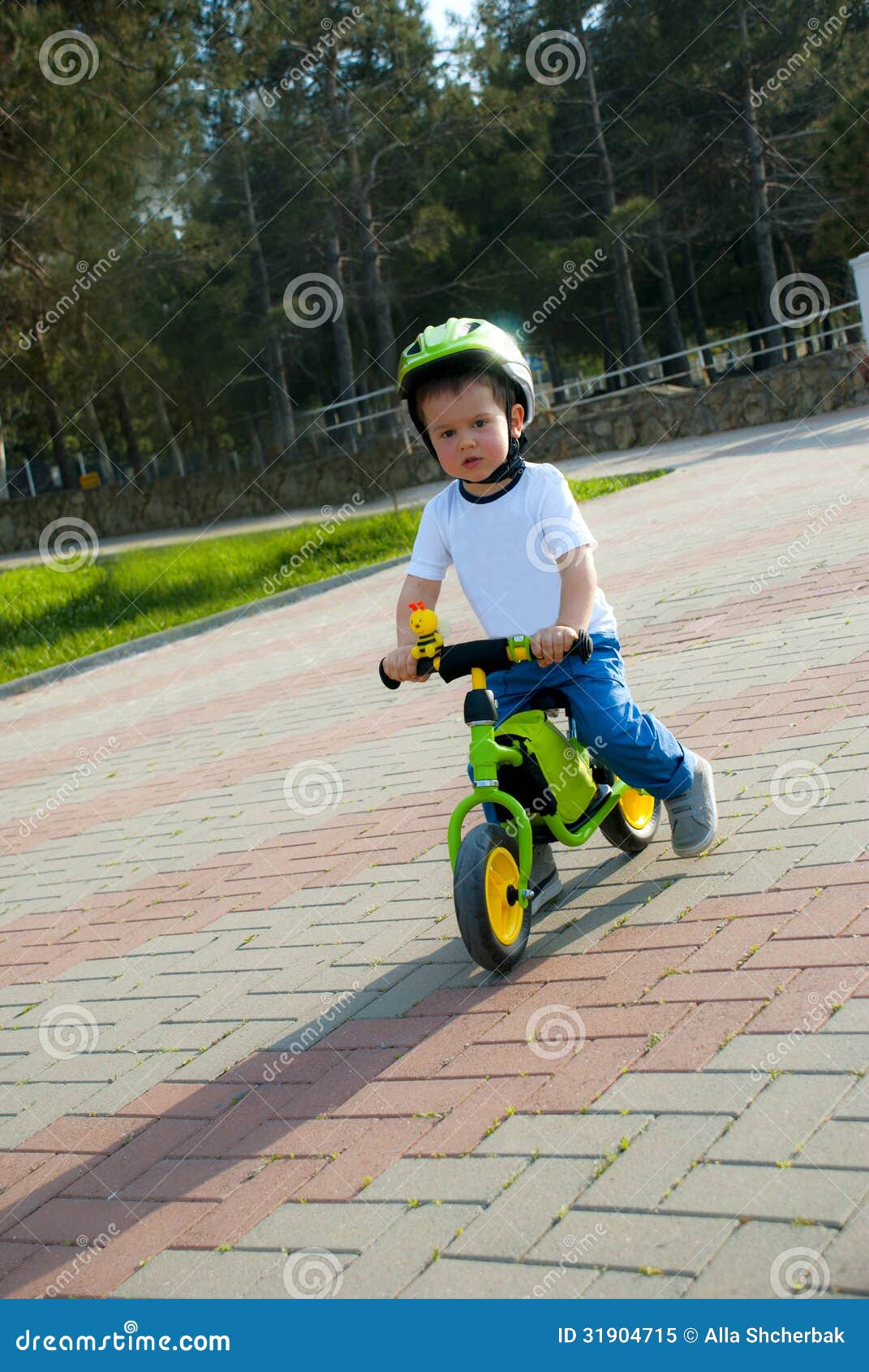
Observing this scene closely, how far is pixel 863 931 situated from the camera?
10.6ft

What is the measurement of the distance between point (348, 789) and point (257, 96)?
937 inches

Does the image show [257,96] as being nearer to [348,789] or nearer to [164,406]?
[164,406]

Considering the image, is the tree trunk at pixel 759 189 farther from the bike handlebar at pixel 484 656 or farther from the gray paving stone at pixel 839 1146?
the gray paving stone at pixel 839 1146

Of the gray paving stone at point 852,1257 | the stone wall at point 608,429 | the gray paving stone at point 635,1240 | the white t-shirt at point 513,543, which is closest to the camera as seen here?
the gray paving stone at point 852,1257

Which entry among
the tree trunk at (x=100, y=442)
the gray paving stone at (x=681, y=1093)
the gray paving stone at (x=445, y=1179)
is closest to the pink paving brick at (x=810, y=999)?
the gray paving stone at (x=681, y=1093)

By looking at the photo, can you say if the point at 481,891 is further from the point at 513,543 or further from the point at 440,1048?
the point at 513,543

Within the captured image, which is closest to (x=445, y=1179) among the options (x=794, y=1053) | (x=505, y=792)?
(x=794, y=1053)

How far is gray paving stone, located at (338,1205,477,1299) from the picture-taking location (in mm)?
2383

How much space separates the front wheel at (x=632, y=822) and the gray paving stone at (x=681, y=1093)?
4.33 ft

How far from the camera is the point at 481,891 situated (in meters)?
3.37

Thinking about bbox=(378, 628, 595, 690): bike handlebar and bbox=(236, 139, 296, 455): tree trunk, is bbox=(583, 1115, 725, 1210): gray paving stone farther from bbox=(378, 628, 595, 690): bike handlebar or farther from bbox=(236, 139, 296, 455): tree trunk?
bbox=(236, 139, 296, 455): tree trunk

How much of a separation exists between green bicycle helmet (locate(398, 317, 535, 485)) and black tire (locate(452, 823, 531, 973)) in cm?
98

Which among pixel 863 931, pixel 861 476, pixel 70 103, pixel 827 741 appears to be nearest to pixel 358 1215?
pixel 863 931

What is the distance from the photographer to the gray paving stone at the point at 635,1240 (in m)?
2.24
